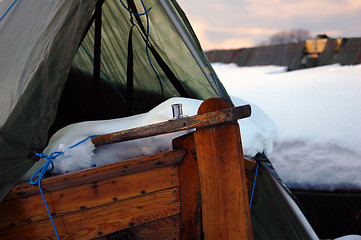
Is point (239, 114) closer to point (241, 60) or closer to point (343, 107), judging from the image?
point (343, 107)

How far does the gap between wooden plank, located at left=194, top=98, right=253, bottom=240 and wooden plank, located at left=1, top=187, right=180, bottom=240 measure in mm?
236

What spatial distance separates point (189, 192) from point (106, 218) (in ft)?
1.27

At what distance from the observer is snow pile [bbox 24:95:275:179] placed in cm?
137

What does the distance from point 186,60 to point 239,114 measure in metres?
1.04

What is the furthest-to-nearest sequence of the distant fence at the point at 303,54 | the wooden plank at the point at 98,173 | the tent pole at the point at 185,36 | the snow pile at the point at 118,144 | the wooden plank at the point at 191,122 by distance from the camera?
1. the distant fence at the point at 303,54
2. the tent pole at the point at 185,36
3. the snow pile at the point at 118,144
4. the wooden plank at the point at 98,173
5. the wooden plank at the point at 191,122

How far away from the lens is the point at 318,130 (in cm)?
300

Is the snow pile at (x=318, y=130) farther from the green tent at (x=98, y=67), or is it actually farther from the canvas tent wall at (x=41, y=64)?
the canvas tent wall at (x=41, y=64)

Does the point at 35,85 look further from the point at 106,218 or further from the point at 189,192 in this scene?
the point at 189,192

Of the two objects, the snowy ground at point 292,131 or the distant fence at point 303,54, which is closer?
the snowy ground at point 292,131

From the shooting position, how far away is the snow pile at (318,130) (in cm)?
271

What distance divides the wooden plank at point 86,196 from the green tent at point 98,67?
11cm

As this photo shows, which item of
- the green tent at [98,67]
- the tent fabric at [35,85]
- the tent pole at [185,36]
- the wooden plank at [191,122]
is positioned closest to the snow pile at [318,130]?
the green tent at [98,67]

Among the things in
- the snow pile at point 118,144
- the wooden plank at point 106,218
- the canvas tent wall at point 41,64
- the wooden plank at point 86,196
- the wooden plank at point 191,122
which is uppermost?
the canvas tent wall at point 41,64

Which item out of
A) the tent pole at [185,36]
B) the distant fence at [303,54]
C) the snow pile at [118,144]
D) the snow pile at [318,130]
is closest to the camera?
the snow pile at [118,144]
